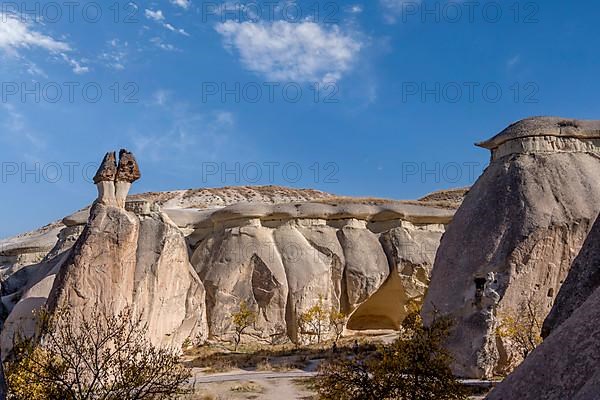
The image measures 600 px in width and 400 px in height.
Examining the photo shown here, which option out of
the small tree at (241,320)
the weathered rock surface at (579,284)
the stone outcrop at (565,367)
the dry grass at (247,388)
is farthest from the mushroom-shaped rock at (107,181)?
the stone outcrop at (565,367)

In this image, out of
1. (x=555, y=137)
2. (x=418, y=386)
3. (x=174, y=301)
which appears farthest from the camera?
(x=174, y=301)

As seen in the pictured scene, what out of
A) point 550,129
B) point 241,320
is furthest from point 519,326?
point 241,320

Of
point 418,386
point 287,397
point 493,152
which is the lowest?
point 287,397

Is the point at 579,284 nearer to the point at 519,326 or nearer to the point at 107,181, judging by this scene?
the point at 519,326

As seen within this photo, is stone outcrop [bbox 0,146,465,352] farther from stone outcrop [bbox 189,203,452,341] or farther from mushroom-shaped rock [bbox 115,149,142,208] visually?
mushroom-shaped rock [bbox 115,149,142,208]

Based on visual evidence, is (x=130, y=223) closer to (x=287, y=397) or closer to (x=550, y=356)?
(x=287, y=397)

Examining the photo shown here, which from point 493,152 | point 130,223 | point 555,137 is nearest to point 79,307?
point 130,223

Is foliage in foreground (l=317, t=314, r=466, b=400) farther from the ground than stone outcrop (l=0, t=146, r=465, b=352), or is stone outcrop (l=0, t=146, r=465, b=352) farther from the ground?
stone outcrop (l=0, t=146, r=465, b=352)

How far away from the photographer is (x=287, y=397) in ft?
42.6

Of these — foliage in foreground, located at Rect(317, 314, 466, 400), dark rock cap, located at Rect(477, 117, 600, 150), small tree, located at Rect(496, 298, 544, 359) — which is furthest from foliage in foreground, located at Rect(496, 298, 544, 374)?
foliage in foreground, located at Rect(317, 314, 466, 400)

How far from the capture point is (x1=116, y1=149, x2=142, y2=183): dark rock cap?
1384cm

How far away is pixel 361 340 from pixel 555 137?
37.7 ft

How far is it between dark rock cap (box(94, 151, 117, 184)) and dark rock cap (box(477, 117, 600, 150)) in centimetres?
965

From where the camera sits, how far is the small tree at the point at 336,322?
81.5 feet
